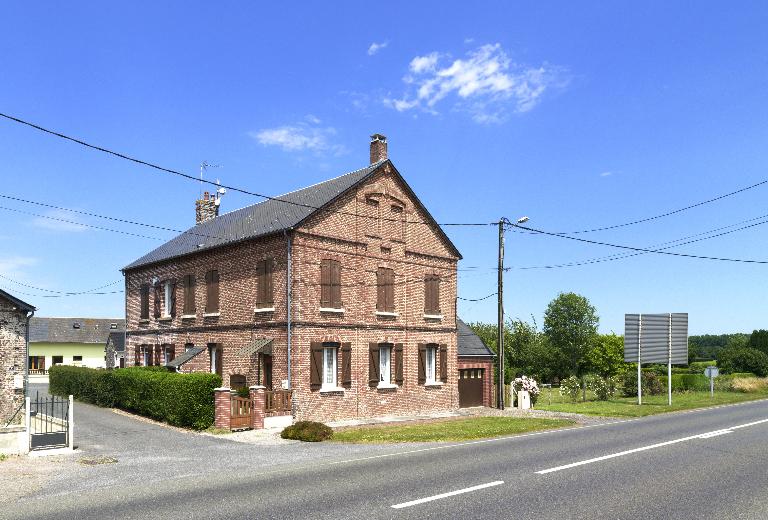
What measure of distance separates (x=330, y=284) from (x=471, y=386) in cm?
1124

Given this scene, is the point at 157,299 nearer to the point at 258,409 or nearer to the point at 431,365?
the point at 258,409

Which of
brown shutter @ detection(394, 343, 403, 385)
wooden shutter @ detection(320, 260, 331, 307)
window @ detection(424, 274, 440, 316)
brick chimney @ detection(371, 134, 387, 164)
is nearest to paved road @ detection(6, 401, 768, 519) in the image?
wooden shutter @ detection(320, 260, 331, 307)

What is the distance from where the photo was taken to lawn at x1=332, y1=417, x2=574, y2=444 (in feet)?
69.3

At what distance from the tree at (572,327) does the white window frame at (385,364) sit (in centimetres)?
6427

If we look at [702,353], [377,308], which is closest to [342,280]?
[377,308]

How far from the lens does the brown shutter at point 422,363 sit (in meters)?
31.5

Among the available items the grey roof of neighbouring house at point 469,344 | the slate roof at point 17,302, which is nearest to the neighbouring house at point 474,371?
the grey roof of neighbouring house at point 469,344

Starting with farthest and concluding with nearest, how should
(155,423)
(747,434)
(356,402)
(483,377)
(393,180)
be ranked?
(483,377) < (393,180) < (356,402) < (155,423) < (747,434)

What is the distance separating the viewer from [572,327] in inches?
3625

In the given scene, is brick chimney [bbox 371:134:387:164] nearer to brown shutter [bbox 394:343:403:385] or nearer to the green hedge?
brown shutter [bbox 394:343:403:385]

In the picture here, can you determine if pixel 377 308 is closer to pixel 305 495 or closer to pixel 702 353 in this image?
pixel 305 495

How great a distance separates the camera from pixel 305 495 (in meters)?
11.2

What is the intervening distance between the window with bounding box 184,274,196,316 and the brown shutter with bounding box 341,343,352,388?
30.3 ft

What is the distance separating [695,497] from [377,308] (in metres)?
19.8
